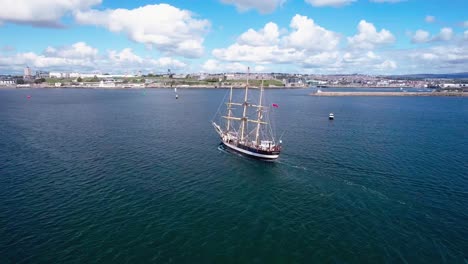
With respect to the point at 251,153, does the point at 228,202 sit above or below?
below

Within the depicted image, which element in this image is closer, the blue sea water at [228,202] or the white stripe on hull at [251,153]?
the blue sea water at [228,202]

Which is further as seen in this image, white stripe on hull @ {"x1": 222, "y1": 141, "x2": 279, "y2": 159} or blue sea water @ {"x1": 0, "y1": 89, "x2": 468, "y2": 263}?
white stripe on hull @ {"x1": 222, "y1": 141, "x2": 279, "y2": 159}

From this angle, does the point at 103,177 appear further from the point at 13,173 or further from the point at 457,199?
the point at 457,199

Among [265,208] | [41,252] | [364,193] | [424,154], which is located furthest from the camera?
[424,154]

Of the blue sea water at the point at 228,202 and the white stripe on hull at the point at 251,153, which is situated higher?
the white stripe on hull at the point at 251,153

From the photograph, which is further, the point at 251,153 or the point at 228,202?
the point at 251,153

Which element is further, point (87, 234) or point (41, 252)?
point (87, 234)

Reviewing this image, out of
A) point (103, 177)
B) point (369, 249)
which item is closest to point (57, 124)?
point (103, 177)

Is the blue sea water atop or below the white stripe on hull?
below
